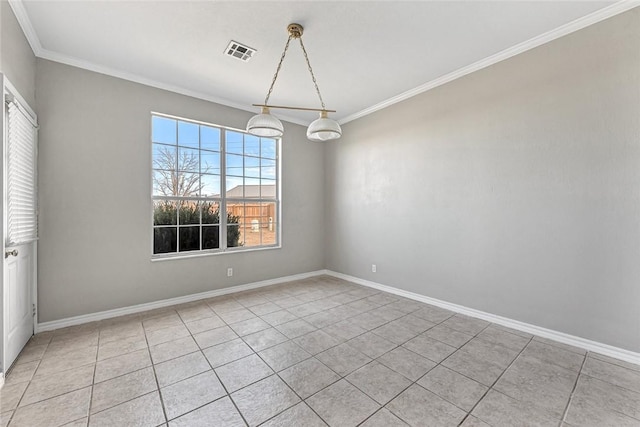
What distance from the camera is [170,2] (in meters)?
2.22

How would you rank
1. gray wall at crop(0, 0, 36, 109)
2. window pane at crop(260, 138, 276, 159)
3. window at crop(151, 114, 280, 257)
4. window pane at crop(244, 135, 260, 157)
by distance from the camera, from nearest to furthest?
gray wall at crop(0, 0, 36, 109) → window at crop(151, 114, 280, 257) → window pane at crop(244, 135, 260, 157) → window pane at crop(260, 138, 276, 159)

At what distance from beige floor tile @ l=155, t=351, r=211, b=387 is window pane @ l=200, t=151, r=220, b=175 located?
8.56 feet

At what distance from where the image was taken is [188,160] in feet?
12.8

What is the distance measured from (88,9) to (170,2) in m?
0.77

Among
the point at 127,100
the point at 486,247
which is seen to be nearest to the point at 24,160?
the point at 127,100

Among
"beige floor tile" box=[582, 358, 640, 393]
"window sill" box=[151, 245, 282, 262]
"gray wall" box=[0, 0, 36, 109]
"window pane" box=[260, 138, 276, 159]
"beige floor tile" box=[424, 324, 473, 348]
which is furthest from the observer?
"window pane" box=[260, 138, 276, 159]

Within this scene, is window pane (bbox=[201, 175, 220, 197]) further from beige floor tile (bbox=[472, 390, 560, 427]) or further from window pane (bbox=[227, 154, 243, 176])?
beige floor tile (bbox=[472, 390, 560, 427])

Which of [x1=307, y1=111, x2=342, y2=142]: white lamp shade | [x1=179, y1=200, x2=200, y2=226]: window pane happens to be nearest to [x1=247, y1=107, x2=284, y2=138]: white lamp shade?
[x1=307, y1=111, x2=342, y2=142]: white lamp shade

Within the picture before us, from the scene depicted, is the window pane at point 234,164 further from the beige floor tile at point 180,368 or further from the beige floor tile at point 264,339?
the beige floor tile at point 180,368

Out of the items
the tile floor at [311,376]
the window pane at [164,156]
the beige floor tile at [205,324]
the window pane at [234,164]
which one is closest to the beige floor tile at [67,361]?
the tile floor at [311,376]

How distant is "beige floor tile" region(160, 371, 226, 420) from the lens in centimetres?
174

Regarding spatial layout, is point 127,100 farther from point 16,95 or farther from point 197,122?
point 16,95

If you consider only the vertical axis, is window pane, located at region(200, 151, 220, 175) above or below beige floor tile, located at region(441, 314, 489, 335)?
above

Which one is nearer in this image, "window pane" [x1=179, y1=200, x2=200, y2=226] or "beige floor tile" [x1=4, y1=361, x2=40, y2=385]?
"beige floor tile" [x1=4, y1=361, x2=40, y2=385]
